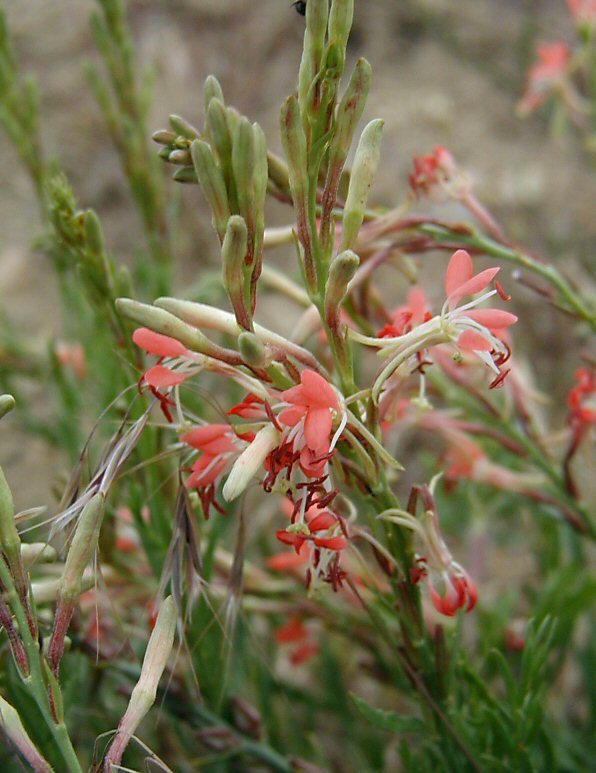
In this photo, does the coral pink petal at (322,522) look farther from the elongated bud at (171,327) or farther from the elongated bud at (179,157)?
the elongated bud at (179,157)

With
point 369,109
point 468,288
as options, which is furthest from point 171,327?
point 369,109

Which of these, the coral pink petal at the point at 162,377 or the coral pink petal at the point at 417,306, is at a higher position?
the coral pink petal at the point at 162,377

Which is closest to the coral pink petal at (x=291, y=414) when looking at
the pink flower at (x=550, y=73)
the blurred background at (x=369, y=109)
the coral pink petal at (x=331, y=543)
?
the coral pink petal at (x=331, y=543)

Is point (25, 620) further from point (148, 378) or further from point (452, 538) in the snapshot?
point (452, 538)

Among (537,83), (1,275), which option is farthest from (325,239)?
(1,275)

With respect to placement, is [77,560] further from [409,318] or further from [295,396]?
[409,318]

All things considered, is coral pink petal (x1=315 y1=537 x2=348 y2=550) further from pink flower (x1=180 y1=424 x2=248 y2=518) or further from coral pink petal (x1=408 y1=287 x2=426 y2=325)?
coral pink petal (x1=408 y1=287 x2=426 y2=325)

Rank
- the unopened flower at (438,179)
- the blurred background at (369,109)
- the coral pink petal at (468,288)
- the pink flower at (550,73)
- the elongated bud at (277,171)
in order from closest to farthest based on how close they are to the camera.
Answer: the coral pink petal at (468,288)
the elongated bud at (277,171)
the unopened flower at (438,179)
the pink flower at (550,73)
the blurred background at (369,109)
